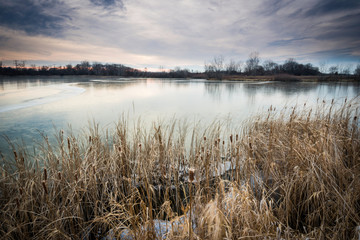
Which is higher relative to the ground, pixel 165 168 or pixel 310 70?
pixel 310 70

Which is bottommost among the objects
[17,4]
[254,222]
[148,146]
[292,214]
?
[292,214]

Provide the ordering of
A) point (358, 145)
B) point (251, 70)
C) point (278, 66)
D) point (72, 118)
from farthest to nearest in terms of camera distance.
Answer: point (278, 66) < point (251, 70) < point (72, 118) < point (358, 145)

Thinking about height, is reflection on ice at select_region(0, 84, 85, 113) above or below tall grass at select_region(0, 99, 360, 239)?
above

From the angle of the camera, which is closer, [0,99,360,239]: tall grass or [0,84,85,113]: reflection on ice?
[0,99,360,239]: tall grass

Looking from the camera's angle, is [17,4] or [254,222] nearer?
[254,222]

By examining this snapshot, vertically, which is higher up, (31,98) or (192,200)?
(31,98)

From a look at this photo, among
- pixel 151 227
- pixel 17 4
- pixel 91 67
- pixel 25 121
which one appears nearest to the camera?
pixel 151 227

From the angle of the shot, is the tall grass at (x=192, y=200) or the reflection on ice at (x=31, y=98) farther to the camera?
the reflection on ice at (x=31, y=98)

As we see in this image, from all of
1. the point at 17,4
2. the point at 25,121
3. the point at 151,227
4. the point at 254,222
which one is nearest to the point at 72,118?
the point at 25,121

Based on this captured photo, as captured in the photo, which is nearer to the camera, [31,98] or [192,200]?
[192,200]

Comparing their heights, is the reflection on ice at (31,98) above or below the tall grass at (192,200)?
above

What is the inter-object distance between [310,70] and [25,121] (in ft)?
278

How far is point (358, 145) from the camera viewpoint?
11.8 ft

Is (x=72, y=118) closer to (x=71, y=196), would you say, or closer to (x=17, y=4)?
(x=71, y=196)
